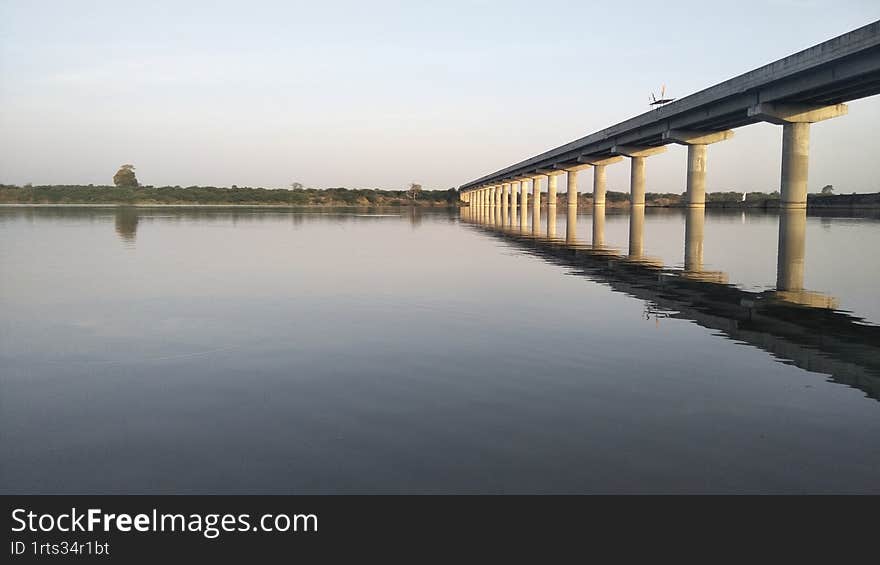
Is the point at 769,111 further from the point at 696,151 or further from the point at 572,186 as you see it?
the point at 572,186

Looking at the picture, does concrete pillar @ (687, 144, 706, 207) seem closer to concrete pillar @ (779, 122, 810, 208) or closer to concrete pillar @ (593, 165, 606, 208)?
concrete pillar @ (779, 122, 810, 208)

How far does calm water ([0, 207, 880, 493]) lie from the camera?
18.1 feet

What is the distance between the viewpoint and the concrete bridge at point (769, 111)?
126 feet

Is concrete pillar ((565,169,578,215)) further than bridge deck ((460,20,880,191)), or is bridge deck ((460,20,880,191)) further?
concrete pillar ((565,169,578,215))

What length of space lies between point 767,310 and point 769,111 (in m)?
39.7

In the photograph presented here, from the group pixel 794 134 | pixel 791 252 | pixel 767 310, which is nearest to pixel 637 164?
pixel 794 134

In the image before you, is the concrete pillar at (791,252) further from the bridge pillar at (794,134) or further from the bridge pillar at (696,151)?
the bridge pillar at (696,151)

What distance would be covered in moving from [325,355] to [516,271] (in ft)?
43.8

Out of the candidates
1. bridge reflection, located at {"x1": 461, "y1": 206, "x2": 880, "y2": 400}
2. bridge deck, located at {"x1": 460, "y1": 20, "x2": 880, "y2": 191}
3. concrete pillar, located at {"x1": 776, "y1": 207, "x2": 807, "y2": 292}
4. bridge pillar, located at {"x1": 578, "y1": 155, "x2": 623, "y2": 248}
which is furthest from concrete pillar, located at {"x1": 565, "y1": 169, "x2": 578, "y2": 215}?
bridge reflection, located at {"x1": 461, "y1": 206, "x2": 880, "y2": 400}

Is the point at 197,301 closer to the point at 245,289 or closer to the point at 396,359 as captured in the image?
the point at 245,289

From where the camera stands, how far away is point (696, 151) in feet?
220

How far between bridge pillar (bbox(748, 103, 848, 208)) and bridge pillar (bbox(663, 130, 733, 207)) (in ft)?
50.4
